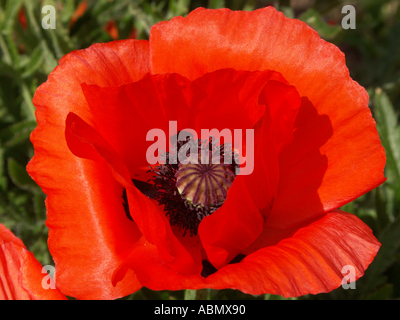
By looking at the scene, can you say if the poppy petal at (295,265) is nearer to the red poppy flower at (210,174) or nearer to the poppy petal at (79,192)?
the red poppy flower at (210,174)

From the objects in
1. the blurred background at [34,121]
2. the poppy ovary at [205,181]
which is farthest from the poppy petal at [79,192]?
the blurred background at [34,121]

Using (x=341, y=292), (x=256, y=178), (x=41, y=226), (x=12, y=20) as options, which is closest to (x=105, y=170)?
(x=256, y=178)

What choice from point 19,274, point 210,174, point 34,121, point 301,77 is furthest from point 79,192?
point 34,121

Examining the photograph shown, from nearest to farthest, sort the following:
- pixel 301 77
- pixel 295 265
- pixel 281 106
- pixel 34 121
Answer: pixel 295 265 < pixel 281 106 < pixel 301 77 < pixel 34 121

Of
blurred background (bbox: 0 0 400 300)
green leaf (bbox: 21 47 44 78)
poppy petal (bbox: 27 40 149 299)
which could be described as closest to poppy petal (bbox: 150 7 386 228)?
poppy petal (bbox: 27 40 149 299)

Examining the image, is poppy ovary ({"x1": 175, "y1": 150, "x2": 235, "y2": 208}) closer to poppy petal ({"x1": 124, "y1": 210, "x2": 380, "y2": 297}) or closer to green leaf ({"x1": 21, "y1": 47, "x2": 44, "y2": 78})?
poppy petal ({"x1": 124, "y1": 210, "x2": 380, "y2": 297})

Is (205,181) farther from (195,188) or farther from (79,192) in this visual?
(79,192)

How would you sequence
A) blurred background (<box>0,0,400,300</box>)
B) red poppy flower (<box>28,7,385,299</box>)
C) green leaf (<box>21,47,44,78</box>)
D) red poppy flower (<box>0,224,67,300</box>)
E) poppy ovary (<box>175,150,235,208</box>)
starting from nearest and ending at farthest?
1. red poppy flower (<box>28,7,385,299</box>)
2. red poppy flower (<box>0,224,67,300</box>)
3. poppy ovary (<box>175,150,235,208</box>)
4. blurred background (<box>0,0,400,300</box>)
5. green leaf (<box>21,47,44,78</box>)
